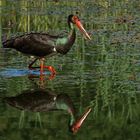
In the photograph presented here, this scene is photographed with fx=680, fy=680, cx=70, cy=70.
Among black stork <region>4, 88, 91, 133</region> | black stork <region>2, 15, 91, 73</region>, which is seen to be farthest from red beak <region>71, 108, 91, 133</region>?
black stork <region>2, 15, 91, 73</region>

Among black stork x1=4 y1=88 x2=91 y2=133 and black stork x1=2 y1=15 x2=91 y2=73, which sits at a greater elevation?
black stork x1=2 y1=15 x2=91 y2=73

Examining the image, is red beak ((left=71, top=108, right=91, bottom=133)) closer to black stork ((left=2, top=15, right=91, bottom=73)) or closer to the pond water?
the pond water

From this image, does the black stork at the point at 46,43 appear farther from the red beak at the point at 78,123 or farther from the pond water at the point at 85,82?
the red beak at the point at 78,123

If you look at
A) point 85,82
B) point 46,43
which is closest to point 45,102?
point 85,82

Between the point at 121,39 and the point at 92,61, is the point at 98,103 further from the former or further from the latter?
the point at 121,39

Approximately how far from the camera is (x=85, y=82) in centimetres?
1116

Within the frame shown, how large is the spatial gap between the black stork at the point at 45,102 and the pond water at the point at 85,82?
1.3 inches

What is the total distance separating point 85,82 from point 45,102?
4.89ft

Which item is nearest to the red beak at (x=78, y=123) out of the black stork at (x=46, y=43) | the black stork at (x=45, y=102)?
the black stork at (x=45, y=102)

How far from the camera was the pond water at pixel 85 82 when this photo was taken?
8617mm

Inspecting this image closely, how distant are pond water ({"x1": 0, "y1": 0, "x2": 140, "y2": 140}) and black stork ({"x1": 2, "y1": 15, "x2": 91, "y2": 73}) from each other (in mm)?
367

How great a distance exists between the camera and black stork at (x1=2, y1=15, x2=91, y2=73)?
39.3 feet

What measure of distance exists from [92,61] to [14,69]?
5.28 feet

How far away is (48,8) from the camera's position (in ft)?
73.5
